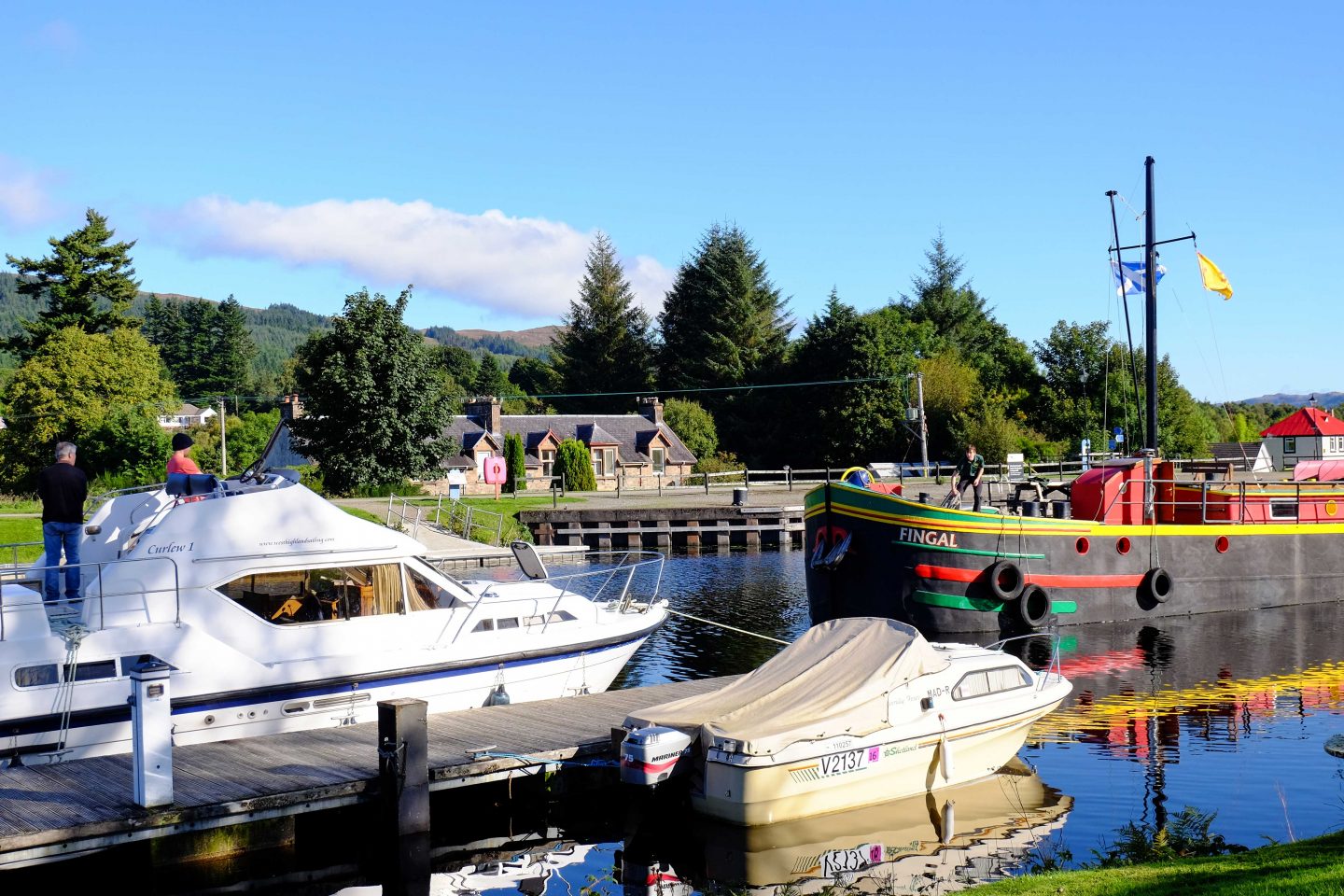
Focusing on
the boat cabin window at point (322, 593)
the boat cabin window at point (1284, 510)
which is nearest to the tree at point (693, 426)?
the boat cabin window at point (1284, 510)

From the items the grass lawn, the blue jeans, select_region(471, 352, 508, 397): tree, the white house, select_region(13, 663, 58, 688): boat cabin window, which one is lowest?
select_region(13, 663, 58, 688): boat cabin window

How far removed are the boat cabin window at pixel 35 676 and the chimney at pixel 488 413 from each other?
59.8m

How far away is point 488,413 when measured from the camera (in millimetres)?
73688

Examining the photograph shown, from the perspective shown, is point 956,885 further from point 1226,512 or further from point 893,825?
point 1226,512

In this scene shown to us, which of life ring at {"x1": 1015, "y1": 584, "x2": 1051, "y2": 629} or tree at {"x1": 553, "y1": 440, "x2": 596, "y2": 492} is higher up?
tree at {"x1": 553, "y1": 440, "x2": 596, "y2": 492}

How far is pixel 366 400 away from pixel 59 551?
35885 mm

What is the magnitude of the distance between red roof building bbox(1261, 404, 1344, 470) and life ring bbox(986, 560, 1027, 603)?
51409mm

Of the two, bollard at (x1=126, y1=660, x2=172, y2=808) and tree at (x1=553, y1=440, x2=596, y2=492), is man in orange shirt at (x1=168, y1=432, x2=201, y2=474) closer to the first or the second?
bollard at (x1=126, y1=660, x2=172, y2=808)

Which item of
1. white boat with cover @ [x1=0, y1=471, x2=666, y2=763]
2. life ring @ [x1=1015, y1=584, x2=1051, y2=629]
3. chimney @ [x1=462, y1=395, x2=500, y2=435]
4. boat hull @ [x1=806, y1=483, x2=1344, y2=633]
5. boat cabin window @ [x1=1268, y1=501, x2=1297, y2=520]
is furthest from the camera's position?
chimney @ [x1=462, y1=395, x2=500, y2=435]

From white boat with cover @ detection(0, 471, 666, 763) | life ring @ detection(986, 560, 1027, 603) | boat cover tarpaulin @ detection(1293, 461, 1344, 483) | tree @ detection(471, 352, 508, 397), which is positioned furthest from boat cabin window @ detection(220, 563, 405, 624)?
tree @ detection(471, 352, 508, 397)

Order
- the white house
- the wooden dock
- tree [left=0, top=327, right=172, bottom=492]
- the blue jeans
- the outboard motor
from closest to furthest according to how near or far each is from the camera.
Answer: the wooden dock → the outboard motor → the blue jeans → tree [left=0, top=327, right=172, bottom=492] → the white house

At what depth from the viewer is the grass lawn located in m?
32.6

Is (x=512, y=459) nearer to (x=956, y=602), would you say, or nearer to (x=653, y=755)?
(x=956, y=602)

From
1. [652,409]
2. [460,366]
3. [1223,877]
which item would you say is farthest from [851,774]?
[460,366]
